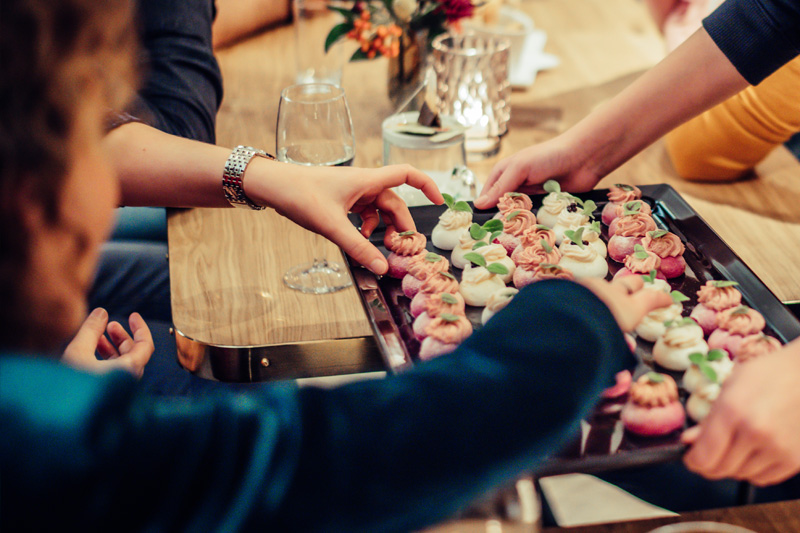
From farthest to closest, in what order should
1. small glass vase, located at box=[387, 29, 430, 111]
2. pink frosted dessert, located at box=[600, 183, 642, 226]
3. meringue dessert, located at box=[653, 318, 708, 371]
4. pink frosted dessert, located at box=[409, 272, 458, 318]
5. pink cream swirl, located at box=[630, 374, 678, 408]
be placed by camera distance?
small glass vase, located at box=[387, 29, 430, 111] < pink frosted dessert, located at box=[600, 183, 642, 226] < pink frosted dessert, located at box=[409, 272, 458, 318] < meringue dessert, located at box=[653, 318, 708, 371] < pink cream swirl, located at box=[630, 374, 678, 408]

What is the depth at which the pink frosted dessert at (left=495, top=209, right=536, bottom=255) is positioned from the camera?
120 centimetres

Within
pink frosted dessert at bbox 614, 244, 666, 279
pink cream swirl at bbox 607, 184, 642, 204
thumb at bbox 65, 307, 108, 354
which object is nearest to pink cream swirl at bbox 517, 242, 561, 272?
pink frosted dessert at bbox 614, 244, 666, 279

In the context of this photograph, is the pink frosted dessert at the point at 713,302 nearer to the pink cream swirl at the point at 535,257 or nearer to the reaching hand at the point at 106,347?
the pink cream swirl at the point at 535,257

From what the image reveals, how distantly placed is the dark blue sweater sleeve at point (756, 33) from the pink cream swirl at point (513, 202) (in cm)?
43

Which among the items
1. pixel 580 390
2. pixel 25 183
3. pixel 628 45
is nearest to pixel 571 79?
pixel 628 45

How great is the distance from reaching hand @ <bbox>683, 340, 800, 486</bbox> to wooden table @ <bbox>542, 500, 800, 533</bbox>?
0.21m

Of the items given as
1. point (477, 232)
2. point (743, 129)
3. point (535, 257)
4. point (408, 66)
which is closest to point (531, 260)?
point (535, 257)

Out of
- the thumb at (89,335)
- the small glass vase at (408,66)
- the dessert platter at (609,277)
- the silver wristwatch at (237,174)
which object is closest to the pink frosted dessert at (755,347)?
the dessert platter at (609,277)

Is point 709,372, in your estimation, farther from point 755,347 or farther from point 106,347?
point 106,347

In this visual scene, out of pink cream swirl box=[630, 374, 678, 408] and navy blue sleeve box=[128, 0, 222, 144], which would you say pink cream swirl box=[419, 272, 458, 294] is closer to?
pink cream swirl box=[630, 374, 678, 408]

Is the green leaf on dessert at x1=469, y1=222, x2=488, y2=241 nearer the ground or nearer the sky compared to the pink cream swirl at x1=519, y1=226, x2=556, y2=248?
nearer the ground

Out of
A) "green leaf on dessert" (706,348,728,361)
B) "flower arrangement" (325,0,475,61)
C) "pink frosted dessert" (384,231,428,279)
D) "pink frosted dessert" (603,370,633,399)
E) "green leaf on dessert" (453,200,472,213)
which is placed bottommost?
"pink frosted dessert" (384,231,428,279)

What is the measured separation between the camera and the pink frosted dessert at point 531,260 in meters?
1.11

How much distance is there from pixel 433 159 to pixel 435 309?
48 cm
